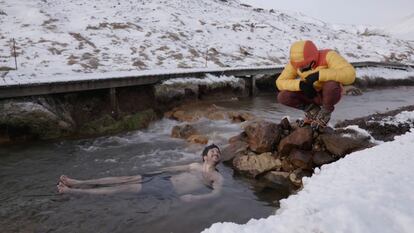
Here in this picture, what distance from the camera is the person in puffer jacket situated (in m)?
6.69

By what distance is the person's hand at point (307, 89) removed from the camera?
6.94 m

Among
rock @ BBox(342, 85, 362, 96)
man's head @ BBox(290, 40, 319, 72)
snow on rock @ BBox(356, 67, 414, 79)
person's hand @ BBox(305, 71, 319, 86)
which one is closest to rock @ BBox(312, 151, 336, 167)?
person's hand @ BBox(305, 71, 319, 86)

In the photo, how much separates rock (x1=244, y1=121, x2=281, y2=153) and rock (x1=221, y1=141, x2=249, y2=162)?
21 cm

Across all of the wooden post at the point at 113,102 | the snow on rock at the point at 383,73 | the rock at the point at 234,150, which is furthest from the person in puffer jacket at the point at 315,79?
the snow on rock at the point at 383,73

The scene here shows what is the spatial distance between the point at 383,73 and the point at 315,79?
19.1 m

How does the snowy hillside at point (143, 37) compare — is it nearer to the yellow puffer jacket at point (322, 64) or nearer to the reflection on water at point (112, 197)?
the reflection on water at point (112, 197)

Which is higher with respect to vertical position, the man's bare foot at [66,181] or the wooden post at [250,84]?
the wooden post at [250,84]

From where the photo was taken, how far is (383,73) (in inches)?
933

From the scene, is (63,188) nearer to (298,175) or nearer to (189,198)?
(189,198)

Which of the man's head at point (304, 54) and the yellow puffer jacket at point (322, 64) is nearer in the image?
the yellow puffer jacket at point (322, 64)

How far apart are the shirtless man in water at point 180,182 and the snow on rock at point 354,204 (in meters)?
2.17

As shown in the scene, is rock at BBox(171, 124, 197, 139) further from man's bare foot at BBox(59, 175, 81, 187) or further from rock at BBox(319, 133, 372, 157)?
man's bare foot at BBox(59, 175, 81, 187)

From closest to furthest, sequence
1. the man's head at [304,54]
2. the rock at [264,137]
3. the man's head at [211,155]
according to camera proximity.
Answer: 1. the man's head at [304,54]
2. the man's head at [211,155]
3. the rock at [264,137]

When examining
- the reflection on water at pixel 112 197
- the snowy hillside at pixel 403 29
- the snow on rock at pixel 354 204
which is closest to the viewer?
the snow on rock at pixel 354 204
